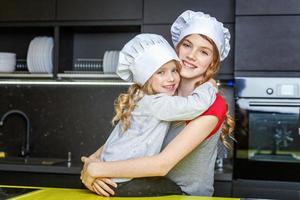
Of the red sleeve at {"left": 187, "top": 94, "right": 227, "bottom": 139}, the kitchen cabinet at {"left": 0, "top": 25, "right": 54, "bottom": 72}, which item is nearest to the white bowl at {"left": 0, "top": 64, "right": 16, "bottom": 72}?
the kitchen cabinet at {"left": 0, "top": 25, "right": 54, "bottom": 72}

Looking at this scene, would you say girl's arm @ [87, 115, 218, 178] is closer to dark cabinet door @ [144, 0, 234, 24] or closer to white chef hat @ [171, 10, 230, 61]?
white chef hat @ [171, 10, 230, 61]

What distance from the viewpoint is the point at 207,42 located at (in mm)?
1477

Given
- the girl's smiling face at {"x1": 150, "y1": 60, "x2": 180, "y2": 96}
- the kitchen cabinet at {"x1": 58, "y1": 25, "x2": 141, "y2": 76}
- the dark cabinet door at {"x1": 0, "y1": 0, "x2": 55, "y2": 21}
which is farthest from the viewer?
the kitchen cabinet at {"x1": 58, "y1": 25, "x2": 141, "y2": 76}

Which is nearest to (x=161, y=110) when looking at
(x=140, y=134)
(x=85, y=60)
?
(x=140, y=134)

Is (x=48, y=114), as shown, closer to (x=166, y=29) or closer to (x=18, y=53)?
(x=18, y=53)

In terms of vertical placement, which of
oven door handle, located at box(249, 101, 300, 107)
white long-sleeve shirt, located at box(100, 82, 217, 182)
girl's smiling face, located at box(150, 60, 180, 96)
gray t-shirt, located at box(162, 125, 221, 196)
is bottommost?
gray t-shirt, located at box(162, 125, 221, 196)

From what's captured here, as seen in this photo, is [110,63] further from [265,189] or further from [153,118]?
[153,118]

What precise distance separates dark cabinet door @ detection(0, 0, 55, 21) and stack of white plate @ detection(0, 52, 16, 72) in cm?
23

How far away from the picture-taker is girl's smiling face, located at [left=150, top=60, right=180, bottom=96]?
4.69 ft

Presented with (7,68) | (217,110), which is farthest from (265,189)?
(7,68)

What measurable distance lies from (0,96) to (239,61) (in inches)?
69.3

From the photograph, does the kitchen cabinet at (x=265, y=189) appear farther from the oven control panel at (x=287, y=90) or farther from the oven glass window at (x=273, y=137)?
the oven control panel at (x=287, y=90)

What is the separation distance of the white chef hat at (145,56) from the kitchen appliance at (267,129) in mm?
1232

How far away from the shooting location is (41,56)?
296 cm
